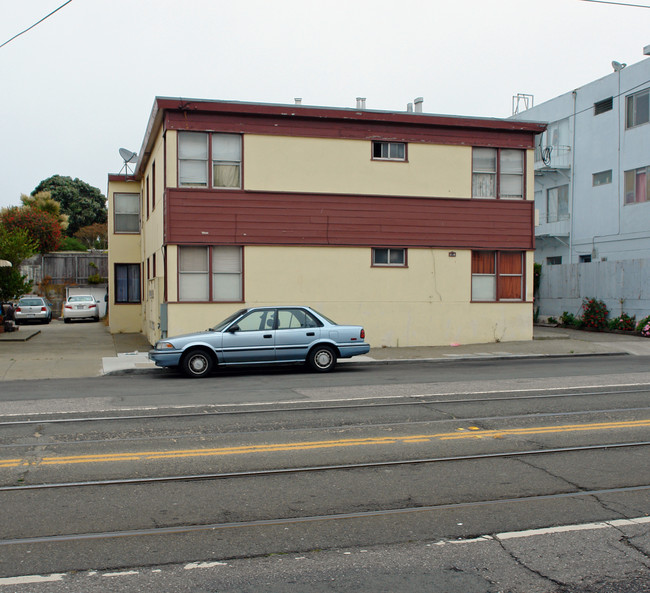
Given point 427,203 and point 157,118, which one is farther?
point 427,203

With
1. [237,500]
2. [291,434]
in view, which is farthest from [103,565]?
[291,434]

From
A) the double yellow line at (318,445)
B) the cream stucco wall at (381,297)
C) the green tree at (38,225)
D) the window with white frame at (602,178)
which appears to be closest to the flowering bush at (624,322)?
the cream stucco wall at (381,297)

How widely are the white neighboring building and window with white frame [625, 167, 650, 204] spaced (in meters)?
0.04

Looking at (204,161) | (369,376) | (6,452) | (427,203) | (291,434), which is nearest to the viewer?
(6,452)

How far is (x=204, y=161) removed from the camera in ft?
66.0

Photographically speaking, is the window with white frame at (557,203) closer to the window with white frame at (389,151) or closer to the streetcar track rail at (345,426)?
the window with white frame at (389,151)

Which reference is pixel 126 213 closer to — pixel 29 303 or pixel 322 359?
pixel 29 303

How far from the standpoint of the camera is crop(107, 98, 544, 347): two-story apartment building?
20.1 m

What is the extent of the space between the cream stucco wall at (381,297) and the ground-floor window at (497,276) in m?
0.29

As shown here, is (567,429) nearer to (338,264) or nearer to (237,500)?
(237,500)

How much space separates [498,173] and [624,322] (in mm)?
7667

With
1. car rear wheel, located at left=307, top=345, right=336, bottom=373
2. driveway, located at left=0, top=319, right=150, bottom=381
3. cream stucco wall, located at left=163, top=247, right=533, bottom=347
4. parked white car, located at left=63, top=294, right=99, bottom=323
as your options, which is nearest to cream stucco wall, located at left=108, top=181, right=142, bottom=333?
driveway, located at left=0, top=319, right=150, bottom=381

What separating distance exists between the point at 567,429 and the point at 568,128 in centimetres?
2821

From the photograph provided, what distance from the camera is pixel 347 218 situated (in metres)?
21.3
